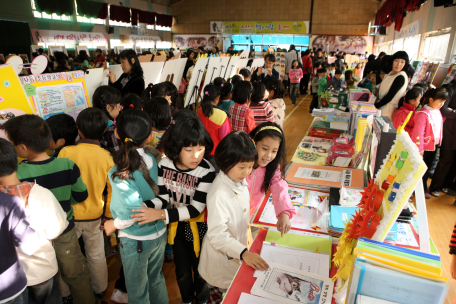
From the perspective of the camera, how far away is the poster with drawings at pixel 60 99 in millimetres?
2129

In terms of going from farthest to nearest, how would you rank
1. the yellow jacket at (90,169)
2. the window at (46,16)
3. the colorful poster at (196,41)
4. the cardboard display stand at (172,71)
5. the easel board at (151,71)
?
the colorful poster at (196,41) < the window at (46,16) < the cardboard display stand at (172,71) < the easel board at (151,71) < the yellow jacket at (90,169)

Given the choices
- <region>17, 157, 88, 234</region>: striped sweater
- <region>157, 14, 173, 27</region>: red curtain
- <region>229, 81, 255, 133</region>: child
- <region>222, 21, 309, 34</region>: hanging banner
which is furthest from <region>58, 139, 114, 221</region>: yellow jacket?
<region>157, 14, 173, 27</region>: red curtain

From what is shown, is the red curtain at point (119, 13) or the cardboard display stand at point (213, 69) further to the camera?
the red curtain at point (119, 13)

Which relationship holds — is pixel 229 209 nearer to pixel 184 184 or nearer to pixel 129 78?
pixel 184 184

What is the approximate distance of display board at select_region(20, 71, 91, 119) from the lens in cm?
209

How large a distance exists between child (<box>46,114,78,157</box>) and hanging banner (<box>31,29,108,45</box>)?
40.5 ft

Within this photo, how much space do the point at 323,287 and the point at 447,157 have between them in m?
3.25

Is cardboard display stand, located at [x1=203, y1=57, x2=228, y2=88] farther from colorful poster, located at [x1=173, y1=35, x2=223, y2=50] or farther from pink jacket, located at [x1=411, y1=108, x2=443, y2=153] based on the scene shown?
colorful poster, located at [x1=173, y1=35, x2=223, y2=50]

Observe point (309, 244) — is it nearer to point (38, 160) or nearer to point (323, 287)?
point (323, 287)

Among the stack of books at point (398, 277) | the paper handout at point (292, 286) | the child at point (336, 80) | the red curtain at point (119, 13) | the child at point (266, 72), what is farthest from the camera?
the red curtain at point (119, 13)

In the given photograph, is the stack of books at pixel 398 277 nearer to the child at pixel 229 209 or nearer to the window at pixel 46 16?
the child at pixel 229 209

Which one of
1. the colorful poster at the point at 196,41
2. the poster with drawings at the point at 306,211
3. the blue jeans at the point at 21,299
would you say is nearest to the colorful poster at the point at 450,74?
the poster with drawings at the point at 306,211

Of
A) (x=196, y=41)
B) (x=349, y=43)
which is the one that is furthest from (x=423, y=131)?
(x=196, y=41)

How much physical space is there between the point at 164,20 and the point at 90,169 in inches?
757
